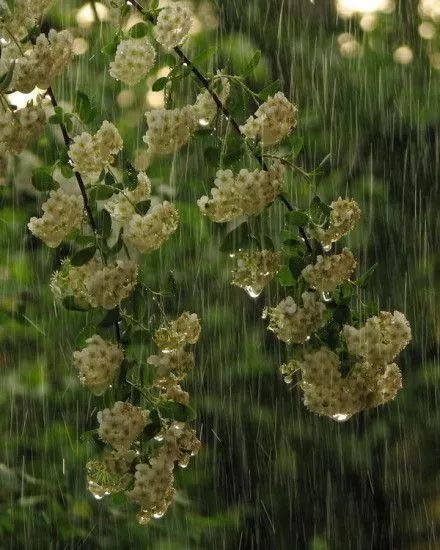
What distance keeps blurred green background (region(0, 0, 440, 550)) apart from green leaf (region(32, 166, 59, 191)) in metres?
1.04

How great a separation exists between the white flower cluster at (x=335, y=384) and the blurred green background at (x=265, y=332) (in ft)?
3.71

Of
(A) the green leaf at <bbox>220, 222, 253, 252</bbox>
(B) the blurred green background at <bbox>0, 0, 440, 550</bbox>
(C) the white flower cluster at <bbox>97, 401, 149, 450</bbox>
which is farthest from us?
(B) the blurred green background at <bbox>0, 0, 440, 550</bbox>

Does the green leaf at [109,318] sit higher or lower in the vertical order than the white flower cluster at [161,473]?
higher

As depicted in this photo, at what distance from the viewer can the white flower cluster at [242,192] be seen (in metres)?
1.23

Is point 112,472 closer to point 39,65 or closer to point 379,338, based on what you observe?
point 379,338

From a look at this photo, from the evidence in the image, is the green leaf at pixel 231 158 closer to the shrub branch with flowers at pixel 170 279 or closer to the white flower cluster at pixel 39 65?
the shrub branch with flowers at pixel 170 279

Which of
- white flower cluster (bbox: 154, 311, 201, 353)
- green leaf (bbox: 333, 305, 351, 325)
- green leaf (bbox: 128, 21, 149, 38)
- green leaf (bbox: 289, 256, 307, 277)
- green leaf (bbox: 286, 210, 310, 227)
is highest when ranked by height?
green leaf (bbox: 128, 21, 149, 38)

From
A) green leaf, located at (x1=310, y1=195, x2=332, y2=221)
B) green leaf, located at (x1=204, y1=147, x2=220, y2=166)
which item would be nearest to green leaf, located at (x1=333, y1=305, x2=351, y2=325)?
green leaf, located at (x1=310, y1=195, x2=332, y2=221)

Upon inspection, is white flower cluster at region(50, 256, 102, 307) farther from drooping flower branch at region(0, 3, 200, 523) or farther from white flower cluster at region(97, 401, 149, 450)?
white flower cluster at region(97, 401, 149, 450)

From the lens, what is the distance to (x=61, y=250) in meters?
2.41

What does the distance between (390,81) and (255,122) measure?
157cm

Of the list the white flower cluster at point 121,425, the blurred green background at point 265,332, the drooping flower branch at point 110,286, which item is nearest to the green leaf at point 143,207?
the drooping flower branch at point 110,286

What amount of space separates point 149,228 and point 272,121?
0.17 m

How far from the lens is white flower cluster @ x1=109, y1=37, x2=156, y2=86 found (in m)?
1.33
